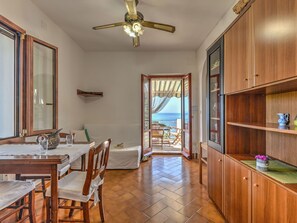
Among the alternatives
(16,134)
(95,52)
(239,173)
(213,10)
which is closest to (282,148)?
(239,173)

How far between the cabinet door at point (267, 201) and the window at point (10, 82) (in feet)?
8.75

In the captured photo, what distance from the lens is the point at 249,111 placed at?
203 cm

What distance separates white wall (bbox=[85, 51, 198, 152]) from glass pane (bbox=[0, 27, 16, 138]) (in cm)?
248

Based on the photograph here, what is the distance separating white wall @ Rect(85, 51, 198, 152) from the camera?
15.7 feet

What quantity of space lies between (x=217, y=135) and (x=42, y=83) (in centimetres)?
272

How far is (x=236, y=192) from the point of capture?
1736 mm

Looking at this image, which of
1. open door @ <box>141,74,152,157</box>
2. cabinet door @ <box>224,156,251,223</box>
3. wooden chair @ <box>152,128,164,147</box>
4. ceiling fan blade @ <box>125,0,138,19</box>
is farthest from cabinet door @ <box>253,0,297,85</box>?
wooden chair @ <box>152,128,164,147</box>

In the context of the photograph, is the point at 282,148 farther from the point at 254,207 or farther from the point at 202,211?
the point at 202,211

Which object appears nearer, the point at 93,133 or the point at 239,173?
the point at 239,173

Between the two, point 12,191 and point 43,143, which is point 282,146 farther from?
point 12,191

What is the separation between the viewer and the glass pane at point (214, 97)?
227 centimetres

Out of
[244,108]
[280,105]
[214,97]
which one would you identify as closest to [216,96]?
[214,97]

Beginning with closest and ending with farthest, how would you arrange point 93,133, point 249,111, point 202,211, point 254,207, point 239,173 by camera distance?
point 254,207 < point 239,173 < point 249,111 < point 202,211 < point 93,133

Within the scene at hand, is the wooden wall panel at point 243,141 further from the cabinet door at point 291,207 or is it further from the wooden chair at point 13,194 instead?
the wooden chair at point 13,194
